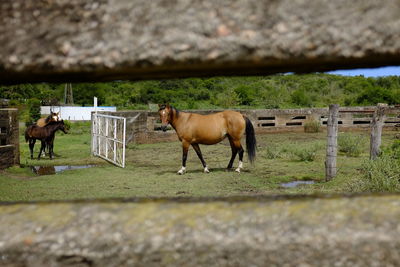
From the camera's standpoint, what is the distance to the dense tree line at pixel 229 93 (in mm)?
31641

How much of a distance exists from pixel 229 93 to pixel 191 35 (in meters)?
34.2

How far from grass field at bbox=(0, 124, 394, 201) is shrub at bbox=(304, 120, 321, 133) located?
241 inches

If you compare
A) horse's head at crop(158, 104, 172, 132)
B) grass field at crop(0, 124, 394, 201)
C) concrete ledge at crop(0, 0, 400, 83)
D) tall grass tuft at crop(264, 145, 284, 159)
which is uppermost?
concrete ledge at crop(0, 0, 400, 83)

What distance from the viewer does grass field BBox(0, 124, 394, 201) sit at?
7.22 m

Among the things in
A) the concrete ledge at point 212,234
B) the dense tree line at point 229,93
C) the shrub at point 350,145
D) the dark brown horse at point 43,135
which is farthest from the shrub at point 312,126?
the concrete ledge at point 212,234

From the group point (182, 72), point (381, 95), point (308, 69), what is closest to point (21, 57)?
point (182, 72)

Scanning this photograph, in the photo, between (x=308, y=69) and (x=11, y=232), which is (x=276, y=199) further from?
(x=11, y=232)

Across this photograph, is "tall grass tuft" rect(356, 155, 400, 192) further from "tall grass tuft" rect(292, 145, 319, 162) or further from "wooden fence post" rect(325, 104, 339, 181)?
"tall grass tuft" rect(292, 145, 319, 162)

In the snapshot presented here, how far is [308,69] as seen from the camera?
819 millimetres

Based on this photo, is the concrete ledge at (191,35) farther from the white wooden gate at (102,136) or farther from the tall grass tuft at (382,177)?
the white wooden gate at (102,136)

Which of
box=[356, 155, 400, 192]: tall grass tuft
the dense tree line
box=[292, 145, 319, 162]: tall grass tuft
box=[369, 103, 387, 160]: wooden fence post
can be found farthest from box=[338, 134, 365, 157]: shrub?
the dense tree line

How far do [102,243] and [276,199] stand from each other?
0.33 m

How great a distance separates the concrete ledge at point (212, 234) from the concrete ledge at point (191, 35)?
0.85 ft

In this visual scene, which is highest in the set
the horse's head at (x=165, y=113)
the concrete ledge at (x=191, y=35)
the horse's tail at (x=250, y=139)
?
the concrete ledge at (x=191, y=35)
